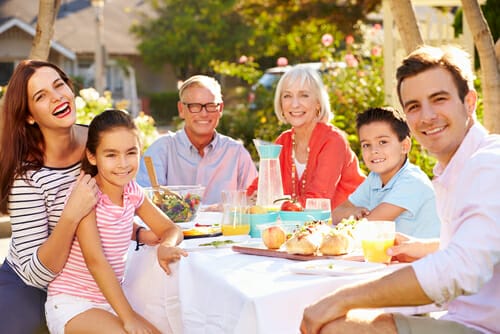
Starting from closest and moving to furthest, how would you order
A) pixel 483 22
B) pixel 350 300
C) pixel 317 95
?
pixel 350 300 < pixel 317 95 < pixel 483 22

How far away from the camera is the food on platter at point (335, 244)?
3.17 m

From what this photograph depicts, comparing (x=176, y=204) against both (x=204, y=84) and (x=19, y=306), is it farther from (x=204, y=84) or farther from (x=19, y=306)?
(x=204, y=84)

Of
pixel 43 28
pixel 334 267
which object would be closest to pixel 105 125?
pixel 334 267

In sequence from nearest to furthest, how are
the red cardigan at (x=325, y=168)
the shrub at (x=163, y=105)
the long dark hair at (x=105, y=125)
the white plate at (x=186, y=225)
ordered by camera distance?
the long dark hair at (x=105, y=125) → the white plate at (x=186, y=225) → the red cardigan at (x=325, y=168) → the shrub at (x=163, y=105)

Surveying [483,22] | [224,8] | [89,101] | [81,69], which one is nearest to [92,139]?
[483,22]

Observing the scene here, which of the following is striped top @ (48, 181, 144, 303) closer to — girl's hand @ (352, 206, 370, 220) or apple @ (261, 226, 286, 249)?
apple @ (261, 226, 286, 249)

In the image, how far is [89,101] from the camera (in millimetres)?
9930

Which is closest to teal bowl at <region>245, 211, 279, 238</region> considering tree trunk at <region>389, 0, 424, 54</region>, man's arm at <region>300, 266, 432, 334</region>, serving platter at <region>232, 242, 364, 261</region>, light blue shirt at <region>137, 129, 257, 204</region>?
serving platter at <region>232, 242, 364, 261</region>

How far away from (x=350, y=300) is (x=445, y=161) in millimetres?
651

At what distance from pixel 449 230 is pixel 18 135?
6.70 ft

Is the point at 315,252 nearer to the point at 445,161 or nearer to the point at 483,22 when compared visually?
the point at 445,161

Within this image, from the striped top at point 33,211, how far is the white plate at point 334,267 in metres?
1.27

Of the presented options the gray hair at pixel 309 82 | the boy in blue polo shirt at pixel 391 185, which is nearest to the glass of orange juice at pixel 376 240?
the boy in blue polo shirt at pixel 391 185

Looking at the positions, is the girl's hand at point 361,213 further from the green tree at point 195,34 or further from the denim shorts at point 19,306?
the green tree at point 195,34
